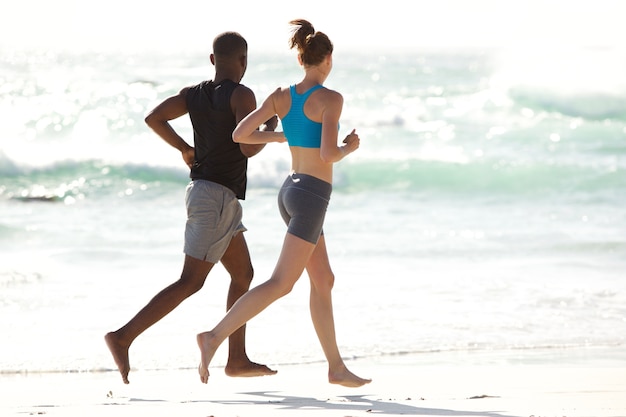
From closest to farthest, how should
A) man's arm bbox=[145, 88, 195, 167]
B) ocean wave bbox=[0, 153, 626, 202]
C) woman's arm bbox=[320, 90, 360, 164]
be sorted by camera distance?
1. woman's arm bbox=[320, 90, 360, 164]
2. man's arm bbox=[145, 88, 195, 167]
3. ocean wave bbox=[0, 153, 626, 202]

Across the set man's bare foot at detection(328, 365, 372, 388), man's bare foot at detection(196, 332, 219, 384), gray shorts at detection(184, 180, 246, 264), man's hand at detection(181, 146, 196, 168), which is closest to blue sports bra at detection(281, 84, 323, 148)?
gray shorts at detection(184, 180, 246, 264)

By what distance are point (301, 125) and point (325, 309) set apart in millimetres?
849

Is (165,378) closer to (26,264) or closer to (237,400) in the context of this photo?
(237,400)

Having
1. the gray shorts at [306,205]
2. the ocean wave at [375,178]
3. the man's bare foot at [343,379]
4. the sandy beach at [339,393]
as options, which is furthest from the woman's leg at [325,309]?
the ocean wave at [375,178]

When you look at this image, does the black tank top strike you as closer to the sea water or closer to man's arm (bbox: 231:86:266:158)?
man's arm (bbox: 231:86:266:158)

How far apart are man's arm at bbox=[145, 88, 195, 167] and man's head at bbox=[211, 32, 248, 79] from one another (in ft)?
0.79

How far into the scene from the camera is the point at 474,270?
966 cm

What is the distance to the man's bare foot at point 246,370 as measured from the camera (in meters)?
5.06

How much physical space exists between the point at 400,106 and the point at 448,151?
25.4 ft

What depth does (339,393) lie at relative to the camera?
16.8 feet

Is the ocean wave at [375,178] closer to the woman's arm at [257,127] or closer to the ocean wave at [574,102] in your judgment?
the ocean wave at [574,102]

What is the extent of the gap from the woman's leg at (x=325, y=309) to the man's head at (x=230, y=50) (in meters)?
0.90

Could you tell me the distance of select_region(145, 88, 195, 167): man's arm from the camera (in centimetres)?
500

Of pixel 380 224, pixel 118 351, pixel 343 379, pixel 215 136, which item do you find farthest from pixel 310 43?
pixel 380 224
